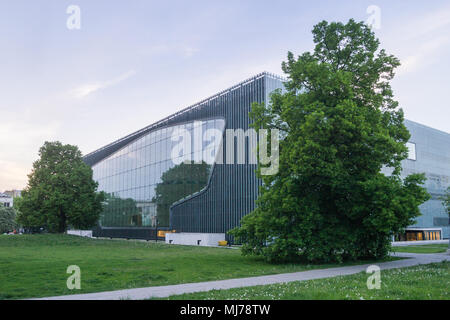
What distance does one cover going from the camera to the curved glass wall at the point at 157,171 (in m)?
46.3

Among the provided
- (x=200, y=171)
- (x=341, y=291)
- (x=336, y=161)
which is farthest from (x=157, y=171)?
(x=341, y=291)

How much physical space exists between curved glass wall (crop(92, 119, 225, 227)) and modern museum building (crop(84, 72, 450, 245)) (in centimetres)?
13

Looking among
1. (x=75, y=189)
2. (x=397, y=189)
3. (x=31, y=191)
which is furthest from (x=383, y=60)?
(x=31, y=191)

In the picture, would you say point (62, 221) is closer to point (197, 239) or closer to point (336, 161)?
point (197, 239)

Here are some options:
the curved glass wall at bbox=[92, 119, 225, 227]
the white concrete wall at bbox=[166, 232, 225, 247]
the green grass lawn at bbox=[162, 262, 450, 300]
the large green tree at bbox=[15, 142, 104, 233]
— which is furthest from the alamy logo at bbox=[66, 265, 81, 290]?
the large green tree at bbox=[15, 142, 104, 233]

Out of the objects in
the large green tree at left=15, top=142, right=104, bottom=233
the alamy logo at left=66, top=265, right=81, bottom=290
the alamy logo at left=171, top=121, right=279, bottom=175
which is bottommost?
the alamy logo at left=66, top=265, right=81, bottom=290

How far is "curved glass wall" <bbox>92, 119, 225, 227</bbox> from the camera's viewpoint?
46.3 m

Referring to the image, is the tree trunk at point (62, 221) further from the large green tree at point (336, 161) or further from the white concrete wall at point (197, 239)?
the large green tree at point (336, 161)

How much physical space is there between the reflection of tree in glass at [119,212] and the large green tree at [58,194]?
11.3 meters

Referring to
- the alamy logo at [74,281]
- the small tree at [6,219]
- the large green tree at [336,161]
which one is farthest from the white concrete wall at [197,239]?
the small tree at [6,219]

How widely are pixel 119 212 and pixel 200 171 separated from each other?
25.8 metres

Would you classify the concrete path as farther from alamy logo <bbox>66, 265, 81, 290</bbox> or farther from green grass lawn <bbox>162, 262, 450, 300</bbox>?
alamy logo <bbox>66, 265, 81, 290</bbox>

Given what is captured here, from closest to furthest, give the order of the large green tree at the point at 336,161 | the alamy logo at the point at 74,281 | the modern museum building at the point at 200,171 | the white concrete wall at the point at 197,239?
1. the alamy logo at the point at 74,281
2. the large green tree at the point at 336,161
3. the modern museum building at the point at 200,171
4. the white concrete wall at the point at 197,239
